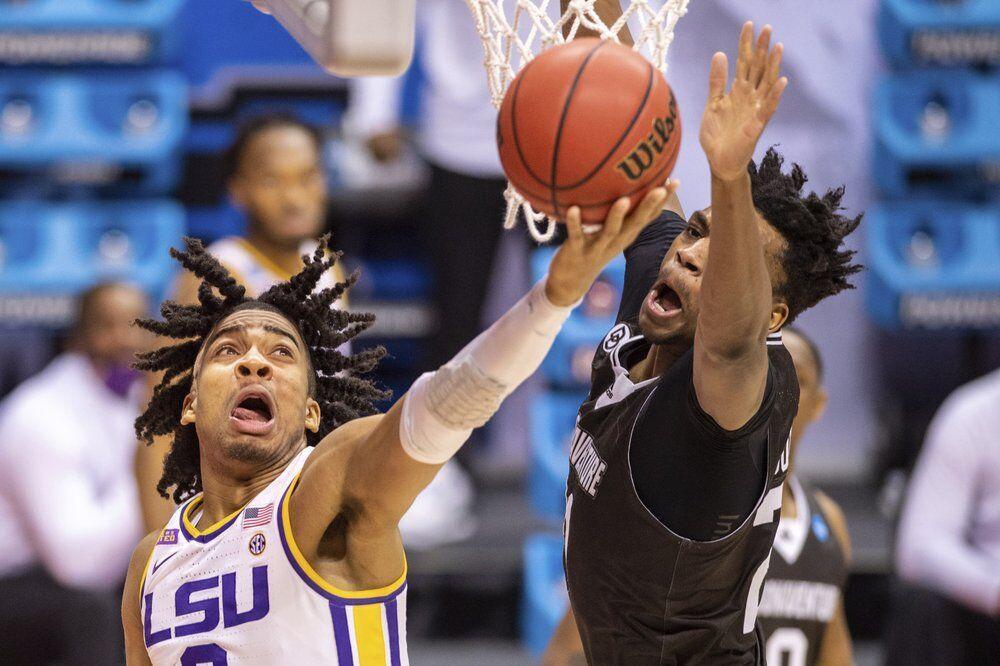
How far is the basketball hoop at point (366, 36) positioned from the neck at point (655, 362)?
82 cm

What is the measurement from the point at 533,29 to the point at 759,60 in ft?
3.92

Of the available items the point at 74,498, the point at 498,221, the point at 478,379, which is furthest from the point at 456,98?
the point at 478,379

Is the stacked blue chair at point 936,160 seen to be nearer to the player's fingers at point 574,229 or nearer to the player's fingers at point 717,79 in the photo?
the player's fingers at point 717,79

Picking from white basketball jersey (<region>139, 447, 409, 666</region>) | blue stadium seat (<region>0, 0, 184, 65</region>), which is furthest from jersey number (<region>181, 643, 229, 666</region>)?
blue stadium seat (<region>0, 0, 184, 65</region>)

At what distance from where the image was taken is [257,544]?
2.89 m

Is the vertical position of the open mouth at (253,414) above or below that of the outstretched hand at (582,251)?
below

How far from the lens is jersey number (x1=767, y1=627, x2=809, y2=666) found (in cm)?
430

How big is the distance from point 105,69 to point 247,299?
463cm

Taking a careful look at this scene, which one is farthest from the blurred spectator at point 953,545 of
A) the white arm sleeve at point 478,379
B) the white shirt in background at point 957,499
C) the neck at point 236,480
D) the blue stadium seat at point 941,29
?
the white arm sleeve at point 478,379

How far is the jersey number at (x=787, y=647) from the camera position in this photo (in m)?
4.30

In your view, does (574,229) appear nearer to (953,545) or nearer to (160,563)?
(160,563)

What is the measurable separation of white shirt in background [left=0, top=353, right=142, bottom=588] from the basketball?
3.27m

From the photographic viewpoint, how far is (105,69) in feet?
24.7

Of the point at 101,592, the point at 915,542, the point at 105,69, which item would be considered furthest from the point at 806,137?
the point at 101,592
